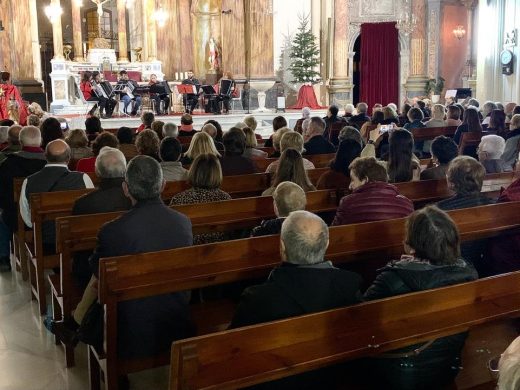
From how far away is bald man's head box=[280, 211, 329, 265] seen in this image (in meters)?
2.48

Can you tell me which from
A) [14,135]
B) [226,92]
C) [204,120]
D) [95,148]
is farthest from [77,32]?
[95,148]

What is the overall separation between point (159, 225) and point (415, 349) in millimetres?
1416

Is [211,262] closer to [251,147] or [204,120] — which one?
[251,147]

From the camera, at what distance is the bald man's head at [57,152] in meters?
4.70

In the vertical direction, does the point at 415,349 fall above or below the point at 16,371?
above

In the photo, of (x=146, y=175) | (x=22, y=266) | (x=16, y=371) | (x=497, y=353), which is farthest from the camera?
(x=22, y=266)

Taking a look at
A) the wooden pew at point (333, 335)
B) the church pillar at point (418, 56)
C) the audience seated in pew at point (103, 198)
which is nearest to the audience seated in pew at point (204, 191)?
the audience seated in pew at point (103, 198)

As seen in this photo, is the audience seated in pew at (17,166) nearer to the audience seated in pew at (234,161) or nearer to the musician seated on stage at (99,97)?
the audience seated in pew at (234,161)

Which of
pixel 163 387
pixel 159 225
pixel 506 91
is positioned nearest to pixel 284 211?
pixel 159 225

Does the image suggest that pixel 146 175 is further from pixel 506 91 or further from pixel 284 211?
pixel 506 91

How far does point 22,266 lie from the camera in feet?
17.5

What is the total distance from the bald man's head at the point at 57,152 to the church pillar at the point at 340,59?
13.8 m

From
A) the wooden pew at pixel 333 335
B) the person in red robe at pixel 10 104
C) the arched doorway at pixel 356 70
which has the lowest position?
the wooden pew at pixel 333 335

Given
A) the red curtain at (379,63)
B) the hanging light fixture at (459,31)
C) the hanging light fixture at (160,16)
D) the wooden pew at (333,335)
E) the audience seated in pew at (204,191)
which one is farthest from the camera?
the hanging light fixture at (459,31)
